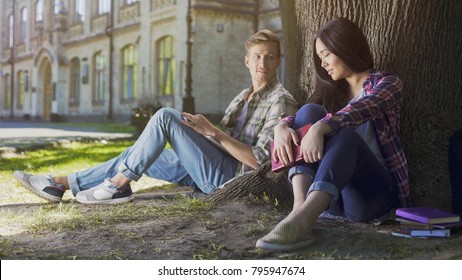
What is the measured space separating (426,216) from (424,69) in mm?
968

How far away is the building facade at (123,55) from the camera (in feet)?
49.2

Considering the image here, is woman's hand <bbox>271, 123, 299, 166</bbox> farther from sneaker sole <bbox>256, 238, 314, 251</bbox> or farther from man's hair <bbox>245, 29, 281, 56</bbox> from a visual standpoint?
man's hair <bbox>245, 29, 281, 56</bbox>

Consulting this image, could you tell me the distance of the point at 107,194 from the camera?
3.38 meters

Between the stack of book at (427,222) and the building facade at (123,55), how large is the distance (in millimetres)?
7321

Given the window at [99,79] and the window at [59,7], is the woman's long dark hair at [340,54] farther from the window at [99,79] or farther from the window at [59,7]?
the window at [59,7]

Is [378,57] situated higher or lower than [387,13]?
lower

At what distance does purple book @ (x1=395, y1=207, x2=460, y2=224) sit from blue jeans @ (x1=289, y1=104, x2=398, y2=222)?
6.5 inches

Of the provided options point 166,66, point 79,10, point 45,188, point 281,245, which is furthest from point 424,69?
→ point 79,10

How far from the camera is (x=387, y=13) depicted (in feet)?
9.90

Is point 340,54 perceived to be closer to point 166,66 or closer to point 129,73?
point 166,66

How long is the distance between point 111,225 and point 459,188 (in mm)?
1770
